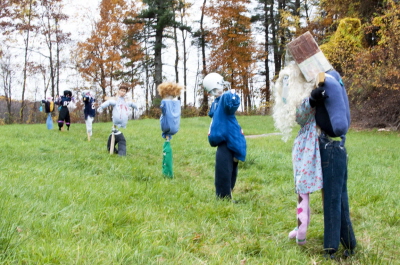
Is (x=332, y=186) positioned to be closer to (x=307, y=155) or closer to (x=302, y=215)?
(x=307, y=155)

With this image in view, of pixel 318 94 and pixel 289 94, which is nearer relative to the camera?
pixel 318 94

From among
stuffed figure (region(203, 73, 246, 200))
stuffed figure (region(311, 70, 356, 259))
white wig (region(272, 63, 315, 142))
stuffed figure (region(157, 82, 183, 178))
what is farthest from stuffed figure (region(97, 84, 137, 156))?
stuffed figure (region(311, 70, 356, 259))

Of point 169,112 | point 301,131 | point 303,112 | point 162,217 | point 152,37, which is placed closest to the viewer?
point 303,112

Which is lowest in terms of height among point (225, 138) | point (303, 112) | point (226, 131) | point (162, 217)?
point (162, 217)

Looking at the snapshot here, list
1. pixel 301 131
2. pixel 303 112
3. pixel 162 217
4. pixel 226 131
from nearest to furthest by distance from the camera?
pixel 303 112 < pixel 301 131 < pixel 162 217 < pixel 226 131

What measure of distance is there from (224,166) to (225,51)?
2714 cm

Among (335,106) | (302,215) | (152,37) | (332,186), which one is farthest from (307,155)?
(152,37)

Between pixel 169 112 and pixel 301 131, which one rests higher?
pixel 169 112

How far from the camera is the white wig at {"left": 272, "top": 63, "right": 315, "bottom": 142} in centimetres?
341

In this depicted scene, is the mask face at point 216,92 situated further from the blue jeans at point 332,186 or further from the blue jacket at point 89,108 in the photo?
the blue jacket at point 89,108

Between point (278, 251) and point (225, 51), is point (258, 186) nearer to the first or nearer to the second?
point (278, 251)

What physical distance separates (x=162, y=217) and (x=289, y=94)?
76.0 inches

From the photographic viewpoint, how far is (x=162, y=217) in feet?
12.8

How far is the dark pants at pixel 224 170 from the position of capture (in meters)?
5.14
